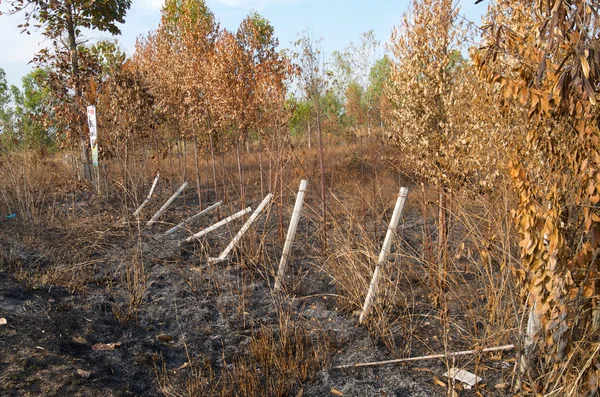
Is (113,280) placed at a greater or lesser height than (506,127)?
lesser

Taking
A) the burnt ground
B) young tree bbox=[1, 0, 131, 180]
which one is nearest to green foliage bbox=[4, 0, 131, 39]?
young tree bbox=[1, 0, 131, 180]

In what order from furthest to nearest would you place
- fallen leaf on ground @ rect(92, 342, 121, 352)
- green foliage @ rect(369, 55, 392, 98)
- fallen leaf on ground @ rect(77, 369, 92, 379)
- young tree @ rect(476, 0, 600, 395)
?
green foliage @ rect(369, 55, 392, 98) → fallen leaf on ground @ rect(92, 342, 121, 352) → fallen leaf on ground @ rect(77, 369, 92, 379) → young tree @ rect(476, 0, 600, 395)

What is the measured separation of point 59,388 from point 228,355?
4.11 ft

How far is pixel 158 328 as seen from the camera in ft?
15.3

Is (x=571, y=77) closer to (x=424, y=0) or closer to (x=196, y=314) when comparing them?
(x=424, y=0)

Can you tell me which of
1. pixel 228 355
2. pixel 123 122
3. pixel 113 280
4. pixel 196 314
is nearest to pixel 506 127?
pixel 228 355

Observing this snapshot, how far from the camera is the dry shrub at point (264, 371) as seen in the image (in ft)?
11.3

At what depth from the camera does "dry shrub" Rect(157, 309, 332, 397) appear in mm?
3447

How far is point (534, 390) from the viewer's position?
10.2 feet

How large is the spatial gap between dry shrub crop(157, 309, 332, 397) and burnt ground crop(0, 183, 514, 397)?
4 centimetres

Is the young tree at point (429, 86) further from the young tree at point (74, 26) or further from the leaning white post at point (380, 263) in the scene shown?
the young tree at point (74, 26)

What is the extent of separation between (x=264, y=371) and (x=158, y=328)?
1318 mm

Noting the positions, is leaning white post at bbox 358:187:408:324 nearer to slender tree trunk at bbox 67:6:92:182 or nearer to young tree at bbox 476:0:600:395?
young tree at bbox 476:0:600:395

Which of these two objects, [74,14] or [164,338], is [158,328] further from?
[74,14]
